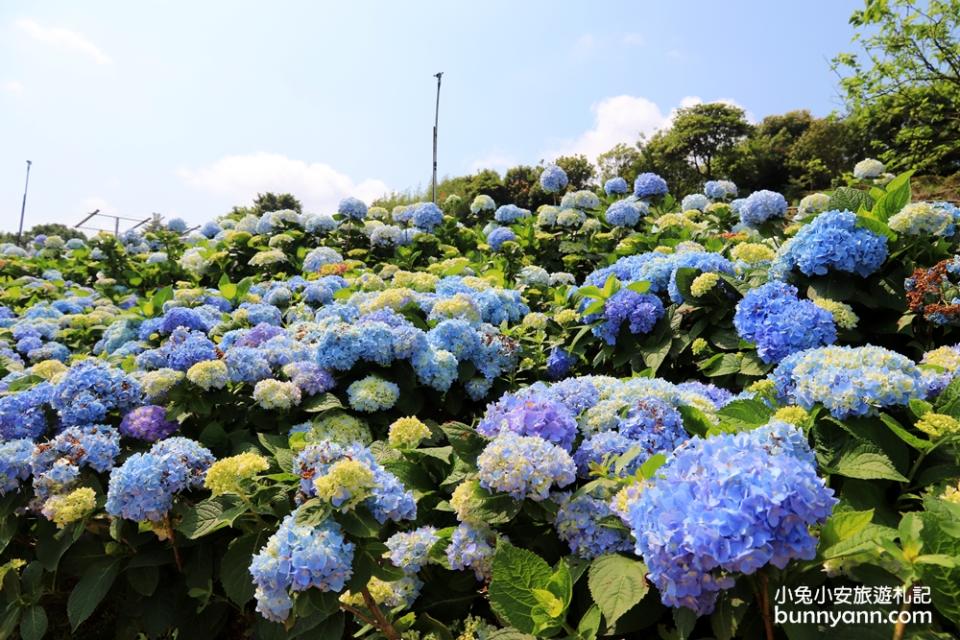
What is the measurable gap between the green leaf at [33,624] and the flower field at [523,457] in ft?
0.05

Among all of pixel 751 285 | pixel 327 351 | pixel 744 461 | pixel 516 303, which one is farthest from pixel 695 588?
pixel 516 303

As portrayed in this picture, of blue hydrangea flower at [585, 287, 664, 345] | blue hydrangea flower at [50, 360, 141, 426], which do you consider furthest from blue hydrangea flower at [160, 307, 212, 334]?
blue hydrangea flower at [585, 287, 664, 345]

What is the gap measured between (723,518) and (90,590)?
86.7 inches

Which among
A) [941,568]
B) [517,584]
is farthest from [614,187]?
[941,568]

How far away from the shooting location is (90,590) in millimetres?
2250

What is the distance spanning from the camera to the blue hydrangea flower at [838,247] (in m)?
2.96

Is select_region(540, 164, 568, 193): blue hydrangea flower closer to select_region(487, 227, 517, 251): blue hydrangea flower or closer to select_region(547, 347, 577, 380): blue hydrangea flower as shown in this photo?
select_region(487, 227, 517, 251): blue hydrangea flower

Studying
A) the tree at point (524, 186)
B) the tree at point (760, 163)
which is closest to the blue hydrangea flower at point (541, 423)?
the tree at point (524, 186)

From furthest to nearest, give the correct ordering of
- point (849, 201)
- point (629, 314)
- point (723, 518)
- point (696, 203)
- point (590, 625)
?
point (696, 203), point (849, 201), point (629, 314), point (590, 625), point (723, 518)

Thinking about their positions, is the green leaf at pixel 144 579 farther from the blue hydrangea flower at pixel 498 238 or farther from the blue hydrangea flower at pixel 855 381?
the blue hydrangea flower at pixel 498 238

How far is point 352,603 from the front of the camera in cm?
176

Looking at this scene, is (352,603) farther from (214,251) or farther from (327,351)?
(214,251)

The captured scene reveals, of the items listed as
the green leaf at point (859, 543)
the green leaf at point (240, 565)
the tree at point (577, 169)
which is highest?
the tree at point (577, 169)

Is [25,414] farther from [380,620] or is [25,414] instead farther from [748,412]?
[748,412]
